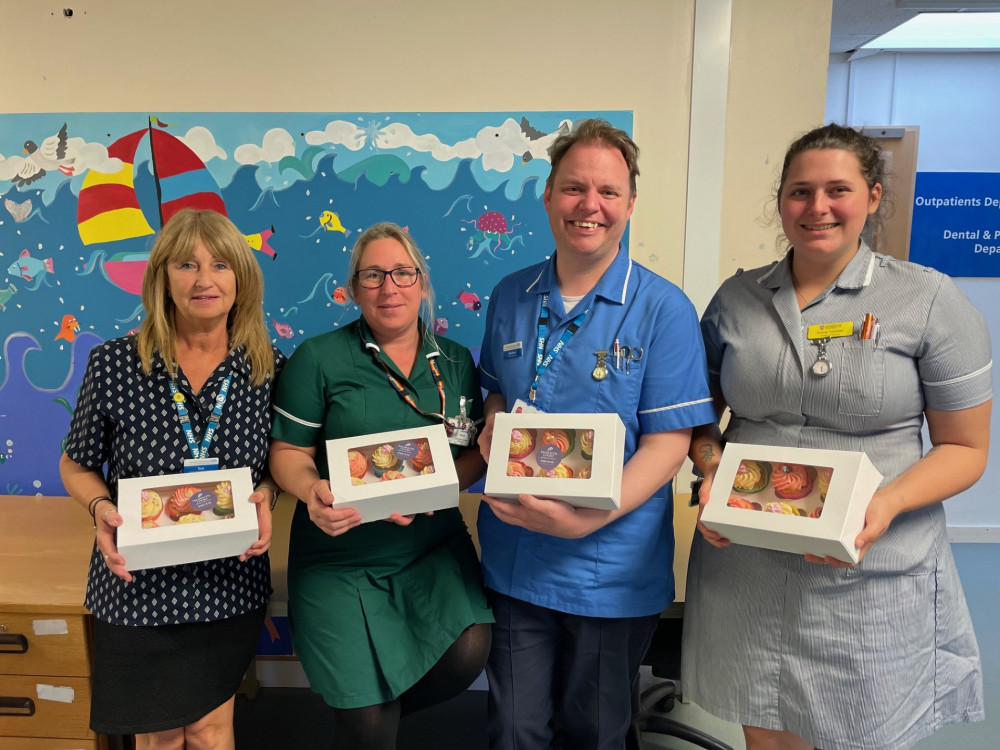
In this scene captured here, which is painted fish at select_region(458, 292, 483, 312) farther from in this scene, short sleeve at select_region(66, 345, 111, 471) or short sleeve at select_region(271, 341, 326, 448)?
short sleeve at select_region(66, 345, 111, 471)

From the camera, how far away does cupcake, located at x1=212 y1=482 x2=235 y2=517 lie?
1.45 metres

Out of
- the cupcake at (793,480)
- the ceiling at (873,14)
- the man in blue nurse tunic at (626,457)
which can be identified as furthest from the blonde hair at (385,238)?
the ceiling at (873,14)

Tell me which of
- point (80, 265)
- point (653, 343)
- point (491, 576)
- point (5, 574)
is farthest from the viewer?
point (80, 265)

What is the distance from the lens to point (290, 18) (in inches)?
95.0

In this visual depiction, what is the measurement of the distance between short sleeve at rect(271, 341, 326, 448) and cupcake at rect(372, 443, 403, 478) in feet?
0.81

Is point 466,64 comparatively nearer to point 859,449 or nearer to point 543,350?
point 543,350

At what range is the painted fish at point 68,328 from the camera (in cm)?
259

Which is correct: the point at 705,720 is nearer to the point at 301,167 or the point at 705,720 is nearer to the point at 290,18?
the point at 301,167

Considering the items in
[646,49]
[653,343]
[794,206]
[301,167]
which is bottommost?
[653,343]

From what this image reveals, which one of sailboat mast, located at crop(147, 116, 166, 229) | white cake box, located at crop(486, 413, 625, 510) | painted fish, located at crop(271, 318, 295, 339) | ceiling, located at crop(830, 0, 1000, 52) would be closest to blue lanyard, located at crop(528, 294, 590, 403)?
white cake box, located at crop(486, 413, 625, 510)

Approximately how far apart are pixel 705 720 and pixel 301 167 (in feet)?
8.59

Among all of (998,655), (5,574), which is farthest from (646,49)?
(998,655)

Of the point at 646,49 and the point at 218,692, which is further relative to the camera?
the point at 646,49

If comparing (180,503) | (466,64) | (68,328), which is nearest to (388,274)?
(180,503)
